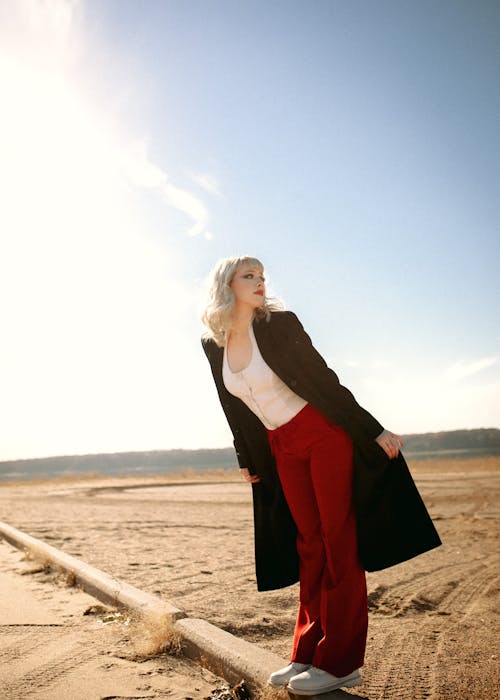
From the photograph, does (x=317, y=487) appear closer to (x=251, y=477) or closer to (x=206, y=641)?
(x=251, y=477)

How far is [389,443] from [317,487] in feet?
1.21

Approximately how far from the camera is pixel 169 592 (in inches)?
173

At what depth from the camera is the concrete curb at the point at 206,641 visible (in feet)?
8.28

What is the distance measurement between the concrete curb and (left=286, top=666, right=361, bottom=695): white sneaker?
0.22m

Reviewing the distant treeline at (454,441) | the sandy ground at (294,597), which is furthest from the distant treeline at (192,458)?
Answer: the sandy ground at (294,597)

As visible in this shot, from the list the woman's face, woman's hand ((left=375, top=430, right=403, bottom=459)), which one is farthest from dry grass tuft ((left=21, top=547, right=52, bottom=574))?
Answer: woman's hand ((left=375, top=430, right=403, bottom=459))

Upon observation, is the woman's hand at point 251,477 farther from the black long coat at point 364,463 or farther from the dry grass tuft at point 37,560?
the dry grass tuft at point 37,560

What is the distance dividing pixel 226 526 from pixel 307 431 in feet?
23.4

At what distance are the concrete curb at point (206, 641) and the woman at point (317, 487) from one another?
0.21m

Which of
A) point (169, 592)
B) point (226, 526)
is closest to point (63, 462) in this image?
point (226, 526)

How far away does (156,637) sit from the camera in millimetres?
3041

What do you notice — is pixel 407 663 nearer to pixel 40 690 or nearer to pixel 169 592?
pixel 40 690

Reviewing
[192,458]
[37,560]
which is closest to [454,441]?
[192,458]

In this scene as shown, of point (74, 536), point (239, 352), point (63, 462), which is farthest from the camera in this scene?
A: point (63, 462)
